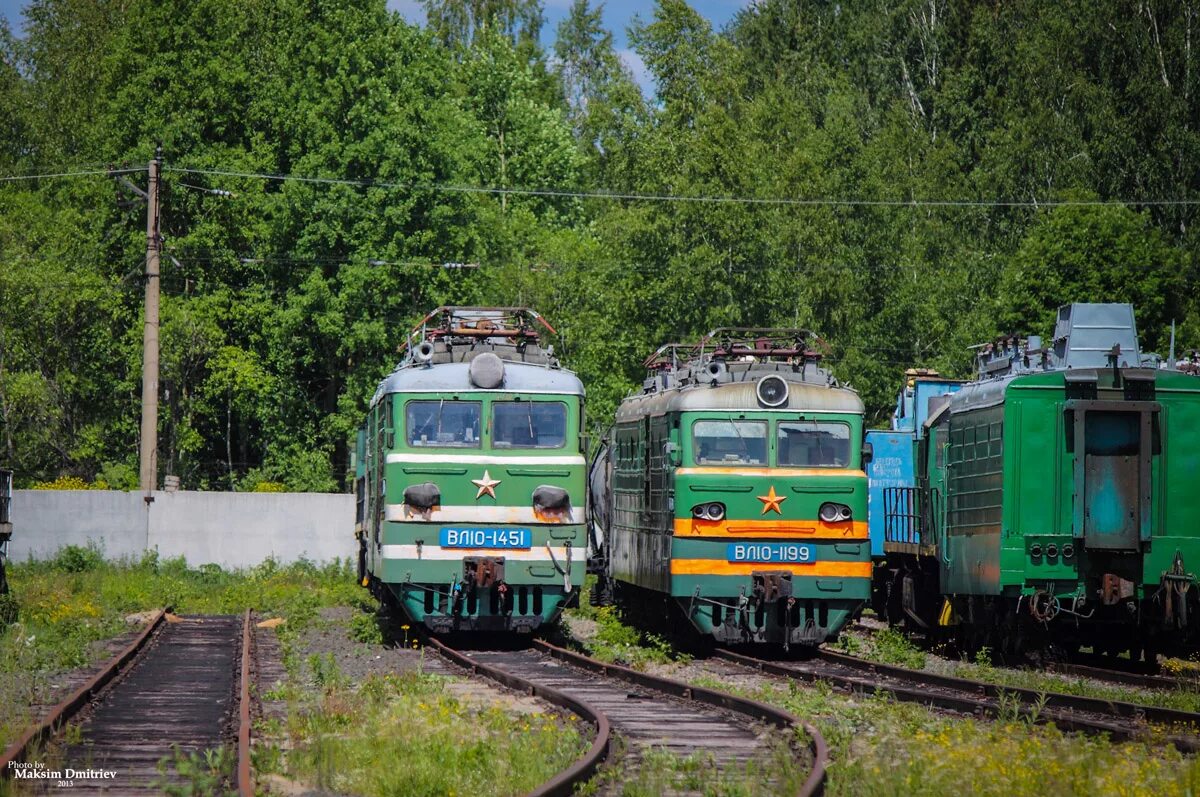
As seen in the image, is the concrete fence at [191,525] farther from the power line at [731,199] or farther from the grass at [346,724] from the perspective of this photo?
the power line at [731,199]

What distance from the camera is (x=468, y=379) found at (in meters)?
20.8

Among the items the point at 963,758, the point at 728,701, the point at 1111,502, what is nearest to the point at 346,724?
the point at 728,701

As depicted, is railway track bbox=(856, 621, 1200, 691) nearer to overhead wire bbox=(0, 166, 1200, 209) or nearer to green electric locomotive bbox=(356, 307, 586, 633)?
green electric locomotive bbox=(356, 307, 586, 633)

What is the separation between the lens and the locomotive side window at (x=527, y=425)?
20641 millimetres

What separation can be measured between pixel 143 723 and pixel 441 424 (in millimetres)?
7738

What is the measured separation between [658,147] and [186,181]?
46.8 feet

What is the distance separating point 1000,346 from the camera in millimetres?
21594

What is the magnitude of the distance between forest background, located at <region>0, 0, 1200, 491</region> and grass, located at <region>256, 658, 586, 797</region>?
2970cm

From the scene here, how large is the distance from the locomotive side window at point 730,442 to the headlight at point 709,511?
531mm

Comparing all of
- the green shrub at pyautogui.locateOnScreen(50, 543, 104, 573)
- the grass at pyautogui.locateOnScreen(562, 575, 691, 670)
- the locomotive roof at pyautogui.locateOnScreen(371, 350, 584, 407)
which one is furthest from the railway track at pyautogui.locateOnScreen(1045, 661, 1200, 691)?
the green shrub at pyautogui.locateOnScreen(50, 543, 104, 573)

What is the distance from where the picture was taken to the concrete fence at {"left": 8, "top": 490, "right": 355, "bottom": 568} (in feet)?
115

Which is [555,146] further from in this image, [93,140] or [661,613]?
[661,613]

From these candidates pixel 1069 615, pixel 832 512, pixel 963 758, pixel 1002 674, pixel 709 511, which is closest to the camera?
pixel 963 758

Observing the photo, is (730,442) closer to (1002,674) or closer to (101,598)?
(1002,674)
